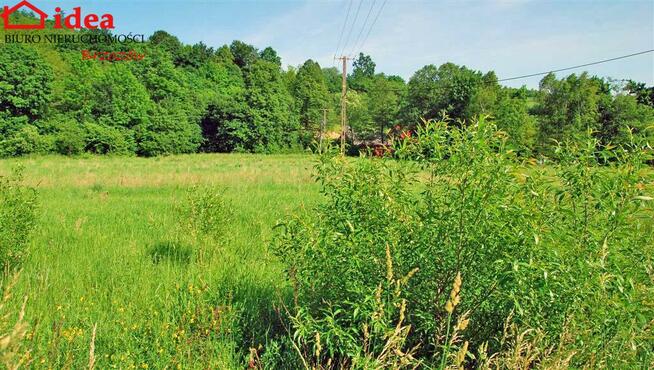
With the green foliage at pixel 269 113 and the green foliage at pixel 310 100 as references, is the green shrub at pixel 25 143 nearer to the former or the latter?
the green foliage at pixel 269 113

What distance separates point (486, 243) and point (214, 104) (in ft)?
209

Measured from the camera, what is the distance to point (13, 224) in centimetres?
578

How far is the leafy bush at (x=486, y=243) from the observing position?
283 centimetres

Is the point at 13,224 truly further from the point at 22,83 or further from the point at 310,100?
the point at 310,100

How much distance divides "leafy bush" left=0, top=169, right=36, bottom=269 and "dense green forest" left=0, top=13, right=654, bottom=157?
32.7 metres

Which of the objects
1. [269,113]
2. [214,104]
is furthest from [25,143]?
[269,113]

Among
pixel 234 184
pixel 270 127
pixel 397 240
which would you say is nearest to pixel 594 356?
pixel 397 240

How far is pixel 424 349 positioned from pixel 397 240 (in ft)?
3.69

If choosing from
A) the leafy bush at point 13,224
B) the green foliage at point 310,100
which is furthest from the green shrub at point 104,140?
the leafy bush at point 13,224

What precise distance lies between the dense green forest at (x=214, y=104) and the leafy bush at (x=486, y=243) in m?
32.0

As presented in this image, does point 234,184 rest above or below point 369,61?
below

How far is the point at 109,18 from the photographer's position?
81.6 ft

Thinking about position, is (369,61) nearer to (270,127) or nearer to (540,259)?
(270,127)

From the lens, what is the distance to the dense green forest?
44.3m
